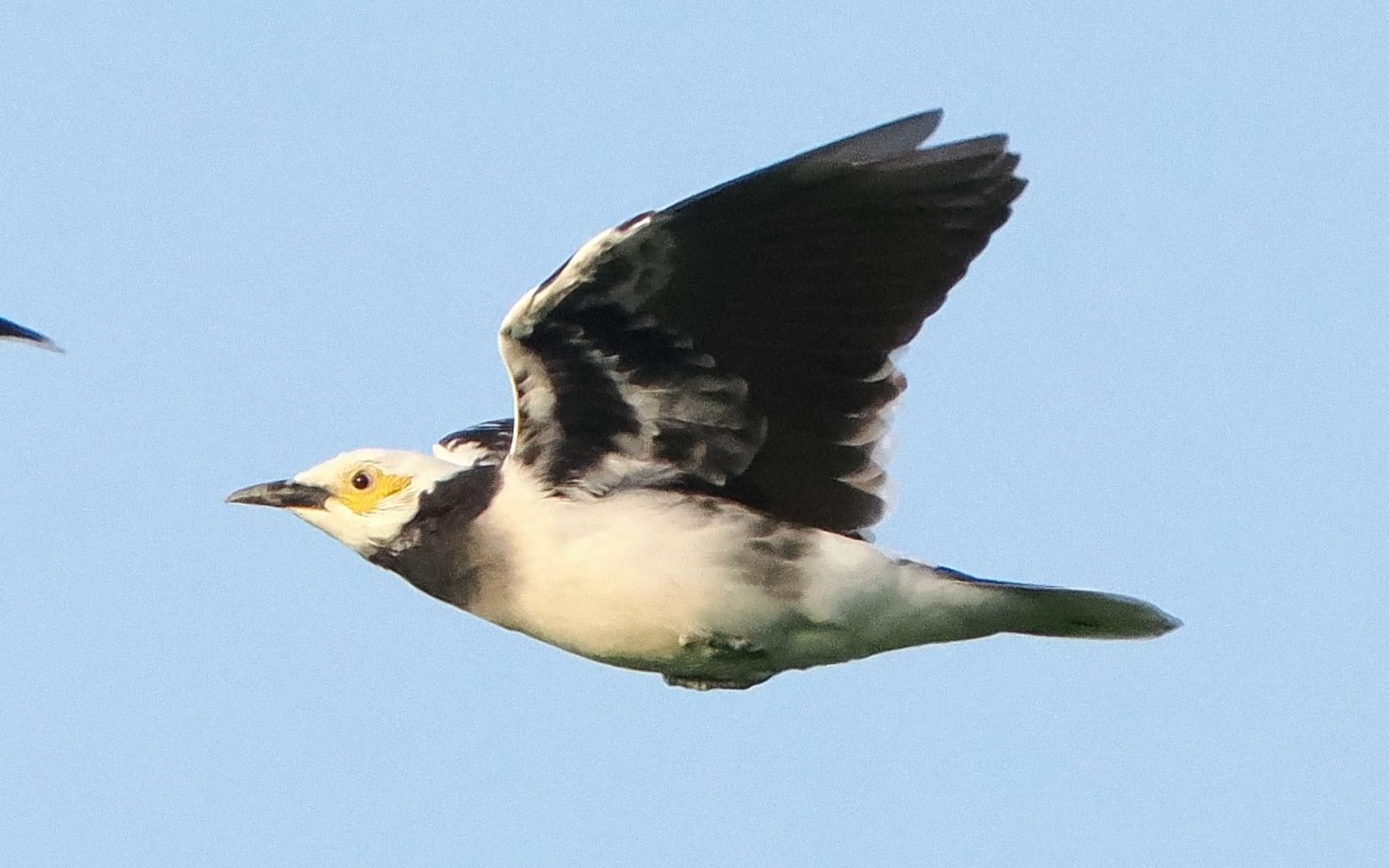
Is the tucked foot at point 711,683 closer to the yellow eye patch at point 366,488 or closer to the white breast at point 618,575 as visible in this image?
the white breast at point 618,575

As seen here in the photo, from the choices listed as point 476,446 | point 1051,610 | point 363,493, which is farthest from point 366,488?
point 1051,610

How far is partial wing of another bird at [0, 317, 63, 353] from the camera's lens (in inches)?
474

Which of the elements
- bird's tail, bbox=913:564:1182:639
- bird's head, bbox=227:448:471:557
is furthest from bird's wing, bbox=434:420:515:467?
bird's tail, bbox=913:564:1182:639

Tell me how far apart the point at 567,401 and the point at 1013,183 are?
2.09 meters

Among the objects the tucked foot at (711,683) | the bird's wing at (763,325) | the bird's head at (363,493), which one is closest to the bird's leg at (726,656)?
the tucked foot at (711,683)

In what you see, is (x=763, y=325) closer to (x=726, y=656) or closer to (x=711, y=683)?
(x=726, y=656)

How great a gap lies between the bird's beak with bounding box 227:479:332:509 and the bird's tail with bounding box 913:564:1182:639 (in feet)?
9.05

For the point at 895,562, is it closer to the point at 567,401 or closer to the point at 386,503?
the point at 567,401

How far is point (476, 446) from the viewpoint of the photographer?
12859 mm

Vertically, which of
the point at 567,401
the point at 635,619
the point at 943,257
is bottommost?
the point at 635,619

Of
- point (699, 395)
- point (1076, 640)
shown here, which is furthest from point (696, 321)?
A: point (1076, 640)

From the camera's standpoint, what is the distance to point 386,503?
11.6 m

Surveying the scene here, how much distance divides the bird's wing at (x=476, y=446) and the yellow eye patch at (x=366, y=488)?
74 cm

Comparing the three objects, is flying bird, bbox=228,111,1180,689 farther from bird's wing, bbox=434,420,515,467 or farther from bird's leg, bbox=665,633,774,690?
bird's wing, bbox=434,420,515,467
